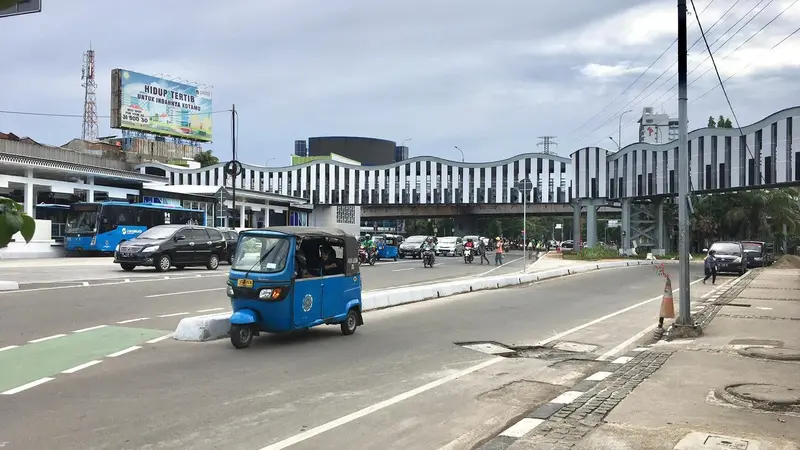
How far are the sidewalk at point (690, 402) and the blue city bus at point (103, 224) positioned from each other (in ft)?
94.7

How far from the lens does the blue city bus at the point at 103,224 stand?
33219 millimetres

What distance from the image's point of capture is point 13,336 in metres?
10.7

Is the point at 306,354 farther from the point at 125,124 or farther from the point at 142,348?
the point at 125,124

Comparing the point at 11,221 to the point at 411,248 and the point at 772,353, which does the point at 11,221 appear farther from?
the point at 411,248

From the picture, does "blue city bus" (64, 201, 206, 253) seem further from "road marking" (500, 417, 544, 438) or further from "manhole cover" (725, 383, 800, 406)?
"manhole cover" (725, 383, 800, 406)

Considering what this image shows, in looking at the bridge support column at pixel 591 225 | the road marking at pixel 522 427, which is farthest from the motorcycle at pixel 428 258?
the road marking at pixel 522 427

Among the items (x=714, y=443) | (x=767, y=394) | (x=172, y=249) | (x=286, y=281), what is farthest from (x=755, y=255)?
(x=714, y=443)

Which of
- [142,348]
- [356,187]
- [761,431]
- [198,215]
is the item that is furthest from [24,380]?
[356,187]

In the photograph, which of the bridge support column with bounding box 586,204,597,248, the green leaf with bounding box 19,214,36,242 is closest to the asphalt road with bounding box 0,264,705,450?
the green leaf with bounding box 19,214,36,242

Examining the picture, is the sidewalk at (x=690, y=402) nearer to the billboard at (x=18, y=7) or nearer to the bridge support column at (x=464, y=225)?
the billboard at (x=18, y=7)

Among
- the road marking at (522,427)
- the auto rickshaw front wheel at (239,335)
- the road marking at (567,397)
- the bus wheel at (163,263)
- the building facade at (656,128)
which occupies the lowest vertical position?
the road marking at (567,397)

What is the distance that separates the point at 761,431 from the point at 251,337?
7.16m

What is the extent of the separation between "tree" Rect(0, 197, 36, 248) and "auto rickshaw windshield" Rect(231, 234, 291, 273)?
822 centimetres

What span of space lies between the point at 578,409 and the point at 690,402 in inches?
50.9
